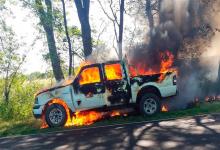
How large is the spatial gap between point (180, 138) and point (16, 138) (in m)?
5.45

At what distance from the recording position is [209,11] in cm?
1798

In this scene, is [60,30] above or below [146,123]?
above

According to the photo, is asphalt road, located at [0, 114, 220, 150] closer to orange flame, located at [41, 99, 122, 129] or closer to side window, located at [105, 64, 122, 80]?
orange flame, located at [41, 99, 122, 129]

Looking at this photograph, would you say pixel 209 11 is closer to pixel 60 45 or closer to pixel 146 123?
pixel 146 123

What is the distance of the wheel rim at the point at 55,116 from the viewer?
503 inches

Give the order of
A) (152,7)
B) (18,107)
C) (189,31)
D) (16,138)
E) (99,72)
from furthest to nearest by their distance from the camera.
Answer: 1. (152,7)
2. (18,107)
3. (189,31)
4. (99,72)
5. (16,138)

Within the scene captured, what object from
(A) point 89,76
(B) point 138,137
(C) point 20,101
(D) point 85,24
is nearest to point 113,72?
(A) point 89,76

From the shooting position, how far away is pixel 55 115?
42.0 ft

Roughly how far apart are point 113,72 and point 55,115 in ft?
8.83

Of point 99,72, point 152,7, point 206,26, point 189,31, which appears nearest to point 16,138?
point 99,72

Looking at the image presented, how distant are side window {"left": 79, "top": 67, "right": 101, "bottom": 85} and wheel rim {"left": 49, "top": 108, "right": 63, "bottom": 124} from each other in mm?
1320

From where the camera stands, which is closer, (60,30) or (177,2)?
(177,2)

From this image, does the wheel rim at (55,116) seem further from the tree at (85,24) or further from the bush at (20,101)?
the tree at (85,24)

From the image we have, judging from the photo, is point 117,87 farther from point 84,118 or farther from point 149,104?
point 84,118
